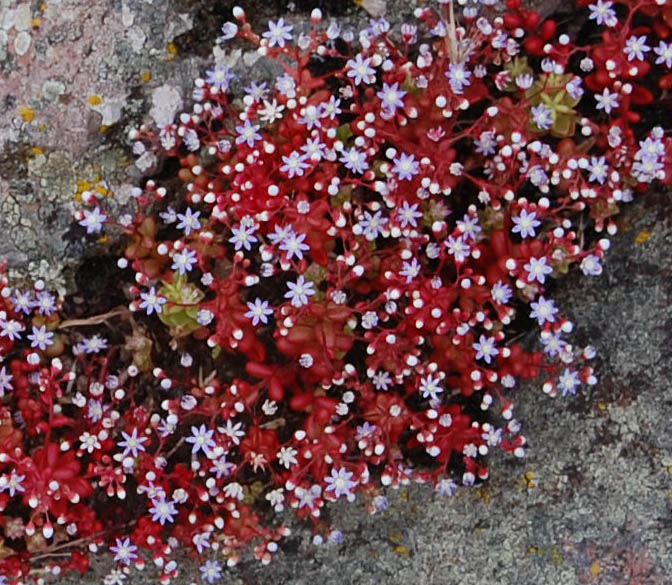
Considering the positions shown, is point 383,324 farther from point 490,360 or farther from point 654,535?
point 654,535

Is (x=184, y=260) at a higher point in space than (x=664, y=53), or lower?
lower

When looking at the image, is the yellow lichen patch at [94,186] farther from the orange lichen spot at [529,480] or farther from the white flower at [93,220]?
the orange lichen spot at [529,480]

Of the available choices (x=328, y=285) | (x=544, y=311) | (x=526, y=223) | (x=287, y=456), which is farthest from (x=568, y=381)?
(x=287, y=456)

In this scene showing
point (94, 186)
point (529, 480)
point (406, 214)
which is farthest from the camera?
point (529, 480)

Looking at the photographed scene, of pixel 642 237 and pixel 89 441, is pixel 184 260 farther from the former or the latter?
pixel 642 237

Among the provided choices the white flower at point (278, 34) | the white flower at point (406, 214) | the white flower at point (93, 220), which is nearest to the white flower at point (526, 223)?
the white flower at point (406, 214)

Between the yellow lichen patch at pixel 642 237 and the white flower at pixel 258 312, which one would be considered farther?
the yellow lichen patch at pixel 642 237

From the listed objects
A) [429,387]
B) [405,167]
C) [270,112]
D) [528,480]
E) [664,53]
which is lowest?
[528,480]
